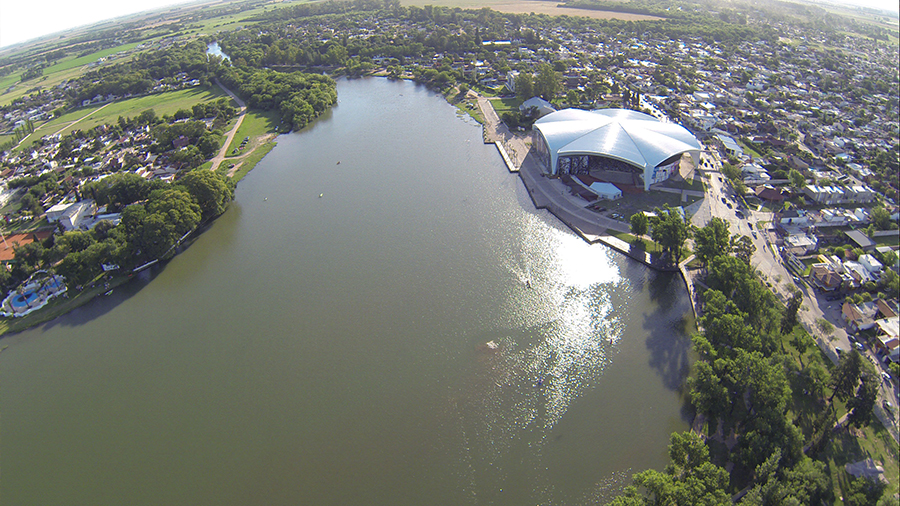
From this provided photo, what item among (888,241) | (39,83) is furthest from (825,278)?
(39,83)

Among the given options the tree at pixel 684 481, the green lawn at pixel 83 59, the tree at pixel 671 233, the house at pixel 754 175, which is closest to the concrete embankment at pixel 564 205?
the tree at pixel 671 233

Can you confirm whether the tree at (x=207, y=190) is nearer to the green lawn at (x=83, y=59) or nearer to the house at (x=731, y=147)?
the house at (x=731, y=147)

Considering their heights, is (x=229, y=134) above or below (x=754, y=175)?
above

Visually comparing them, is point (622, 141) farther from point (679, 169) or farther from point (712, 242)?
point (712, 242)

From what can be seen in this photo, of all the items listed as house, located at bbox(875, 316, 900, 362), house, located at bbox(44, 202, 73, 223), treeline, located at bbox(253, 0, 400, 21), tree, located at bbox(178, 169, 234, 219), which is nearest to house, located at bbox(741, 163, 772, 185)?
house, located at bbox(875, 316, 900, 362)

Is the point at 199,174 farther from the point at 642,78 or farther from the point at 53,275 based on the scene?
the point at 642,78

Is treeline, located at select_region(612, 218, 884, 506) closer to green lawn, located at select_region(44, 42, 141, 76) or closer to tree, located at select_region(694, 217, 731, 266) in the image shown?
tree, located at select_region(694, 217, 731, 266)
